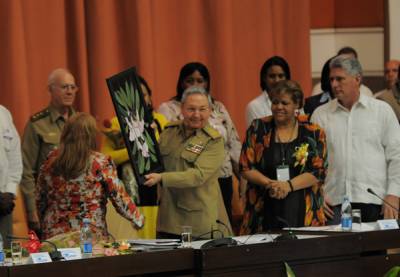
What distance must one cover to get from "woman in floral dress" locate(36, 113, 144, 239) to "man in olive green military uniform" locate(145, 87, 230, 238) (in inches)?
20.4

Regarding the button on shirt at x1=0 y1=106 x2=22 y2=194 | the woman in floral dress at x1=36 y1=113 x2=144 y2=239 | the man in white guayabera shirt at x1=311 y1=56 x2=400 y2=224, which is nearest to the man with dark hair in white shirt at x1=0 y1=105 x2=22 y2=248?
the button on shirt at x1=0 y1=106 x2=22 y2=194

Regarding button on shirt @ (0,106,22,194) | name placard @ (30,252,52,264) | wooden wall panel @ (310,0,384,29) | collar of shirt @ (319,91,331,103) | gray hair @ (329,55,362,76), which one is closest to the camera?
name placard @ (30,252,52,264)

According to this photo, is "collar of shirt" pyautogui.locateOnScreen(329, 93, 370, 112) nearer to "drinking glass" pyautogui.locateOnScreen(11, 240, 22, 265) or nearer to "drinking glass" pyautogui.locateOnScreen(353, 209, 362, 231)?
"drinking glass" pyautogui.locateOnScreen(353, 209, 362, 231)

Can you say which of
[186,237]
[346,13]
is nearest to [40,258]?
[186,237]

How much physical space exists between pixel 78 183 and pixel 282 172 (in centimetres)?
114

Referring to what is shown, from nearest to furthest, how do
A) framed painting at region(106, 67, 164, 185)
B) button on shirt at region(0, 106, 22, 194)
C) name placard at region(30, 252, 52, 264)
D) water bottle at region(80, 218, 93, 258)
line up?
name placard at region(30, 252, 52, 264)
water bottle at region(80, 218, 93, 258)
framed painting at region(106, 67, 164, 185)
button on shirt at region(0, 106, 22, 194)

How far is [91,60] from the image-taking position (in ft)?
25.1

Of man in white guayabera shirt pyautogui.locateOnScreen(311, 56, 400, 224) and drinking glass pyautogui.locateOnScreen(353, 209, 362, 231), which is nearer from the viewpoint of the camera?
drinking glass pyautogui.locateOnScreen(353, 209, 362, 231)

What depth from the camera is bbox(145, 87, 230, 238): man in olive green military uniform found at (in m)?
5.51

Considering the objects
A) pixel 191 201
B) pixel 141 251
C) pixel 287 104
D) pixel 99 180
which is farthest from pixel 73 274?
pixel 287 104

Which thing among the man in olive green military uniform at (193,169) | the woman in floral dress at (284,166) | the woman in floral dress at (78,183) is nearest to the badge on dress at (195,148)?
the man in olive green military uniform at (193,169)

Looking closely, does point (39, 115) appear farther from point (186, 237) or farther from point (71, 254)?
point (71, 254)

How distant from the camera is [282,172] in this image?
5551 mm

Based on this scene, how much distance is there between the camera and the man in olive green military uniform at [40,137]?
6.05m
